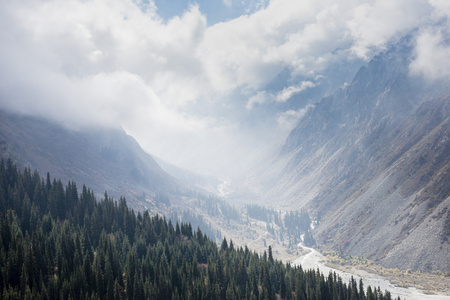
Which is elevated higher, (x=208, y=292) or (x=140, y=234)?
(x=140, y=234)

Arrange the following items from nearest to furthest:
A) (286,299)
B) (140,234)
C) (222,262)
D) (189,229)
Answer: (286,299) < (222,262) < (140,234) < (189,229)

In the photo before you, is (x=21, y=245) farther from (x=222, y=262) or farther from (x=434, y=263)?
(x=434, y=263)

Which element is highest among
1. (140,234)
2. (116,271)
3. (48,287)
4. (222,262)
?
(140,234)

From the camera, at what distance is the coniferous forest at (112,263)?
90.1 meters

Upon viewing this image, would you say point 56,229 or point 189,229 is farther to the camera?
point 189,229

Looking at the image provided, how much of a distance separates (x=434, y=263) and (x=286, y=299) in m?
137

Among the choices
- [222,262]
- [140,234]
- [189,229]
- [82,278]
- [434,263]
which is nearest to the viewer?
[82,278]

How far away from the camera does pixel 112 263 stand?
10588 cm

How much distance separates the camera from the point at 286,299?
121 m

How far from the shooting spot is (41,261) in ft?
312

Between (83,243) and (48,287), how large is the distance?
39.0 metres

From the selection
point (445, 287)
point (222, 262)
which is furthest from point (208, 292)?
point (445, 287)

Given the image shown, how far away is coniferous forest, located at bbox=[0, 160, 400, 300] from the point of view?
90.1 meters

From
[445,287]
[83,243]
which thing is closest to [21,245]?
[83,243]
